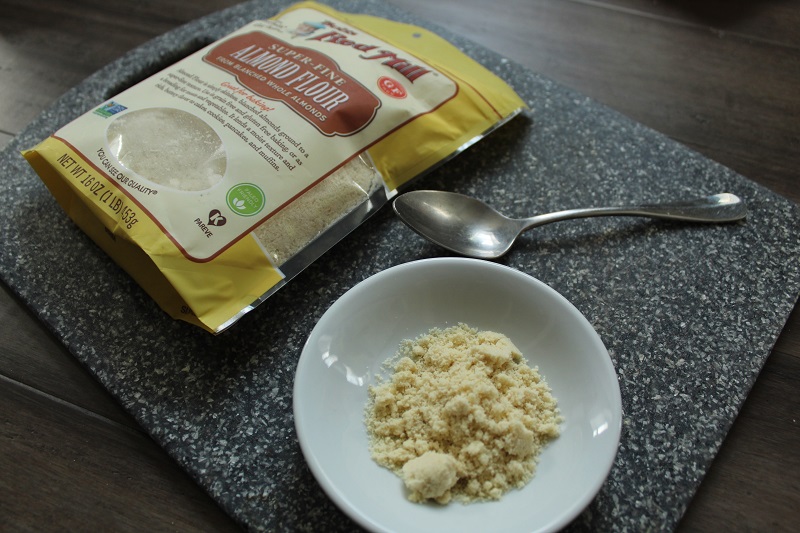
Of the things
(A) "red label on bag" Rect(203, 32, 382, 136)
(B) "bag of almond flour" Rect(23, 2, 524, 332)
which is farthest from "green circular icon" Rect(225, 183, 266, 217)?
(A) "red label on bag" Rect(203, 32, 382, 136)

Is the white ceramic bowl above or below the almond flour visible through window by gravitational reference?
below

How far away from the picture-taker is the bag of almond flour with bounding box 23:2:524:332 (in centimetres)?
64

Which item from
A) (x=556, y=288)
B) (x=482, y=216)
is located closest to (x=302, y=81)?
(x=482, y=216)

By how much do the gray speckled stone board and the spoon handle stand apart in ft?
0.05

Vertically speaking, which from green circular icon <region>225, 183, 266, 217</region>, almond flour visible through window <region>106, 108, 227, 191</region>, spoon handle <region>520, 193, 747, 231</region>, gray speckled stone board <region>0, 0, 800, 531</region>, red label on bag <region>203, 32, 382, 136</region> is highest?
red label on bag <region>203, 32, 382, 136</region>

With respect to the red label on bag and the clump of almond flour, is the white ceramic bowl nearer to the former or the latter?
the clump of almond flour

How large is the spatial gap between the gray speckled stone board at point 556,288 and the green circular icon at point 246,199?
0.10 m

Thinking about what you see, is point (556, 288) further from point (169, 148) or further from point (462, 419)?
point (169, 148)

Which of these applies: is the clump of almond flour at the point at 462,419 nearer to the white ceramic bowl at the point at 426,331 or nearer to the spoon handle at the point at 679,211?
the white ceramic bowl at the point at 426,331

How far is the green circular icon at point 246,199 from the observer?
0.65 m

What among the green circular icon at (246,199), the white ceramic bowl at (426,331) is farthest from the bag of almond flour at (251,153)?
the white ceramic bowl at (426,331)

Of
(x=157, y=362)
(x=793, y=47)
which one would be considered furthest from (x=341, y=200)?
(x=793, y=47)

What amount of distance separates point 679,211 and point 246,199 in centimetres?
49

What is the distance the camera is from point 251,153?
677mm
